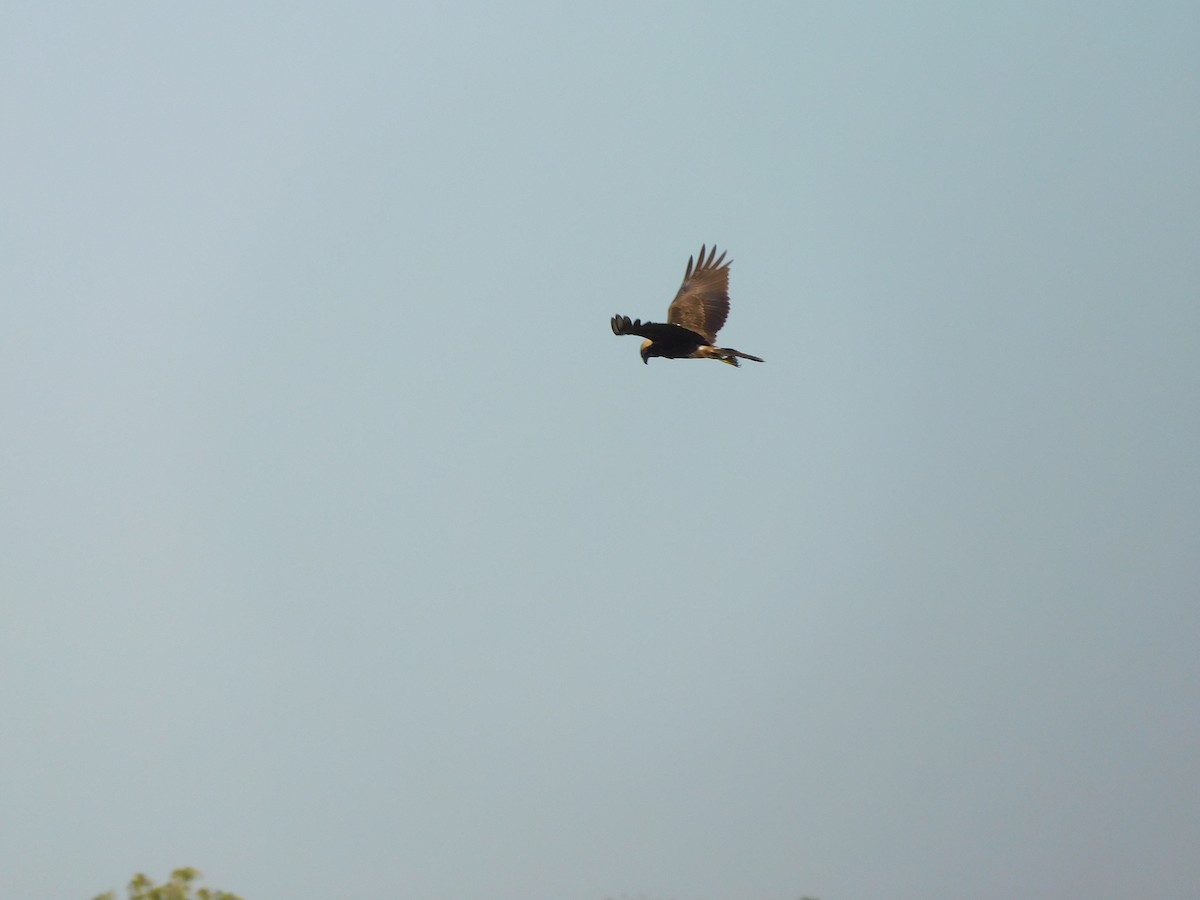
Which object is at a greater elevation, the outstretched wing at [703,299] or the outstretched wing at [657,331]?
the outstretched wing at [703,299]

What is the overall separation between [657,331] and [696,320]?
11.2 feet

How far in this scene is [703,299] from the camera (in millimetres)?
33969

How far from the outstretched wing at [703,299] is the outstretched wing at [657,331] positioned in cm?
191

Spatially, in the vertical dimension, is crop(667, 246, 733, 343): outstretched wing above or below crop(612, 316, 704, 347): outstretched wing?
above

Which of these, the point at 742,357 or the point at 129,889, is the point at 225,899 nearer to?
the point at 129,889

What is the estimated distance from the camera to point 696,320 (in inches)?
1319

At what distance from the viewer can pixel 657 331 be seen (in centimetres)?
3028

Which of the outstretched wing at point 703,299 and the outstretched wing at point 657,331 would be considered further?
the outstretched wing at point 703,299

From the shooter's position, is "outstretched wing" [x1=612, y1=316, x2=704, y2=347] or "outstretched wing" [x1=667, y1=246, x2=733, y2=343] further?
"outstretched wing" [x1=667, y1=246, x2=733, y2=343]

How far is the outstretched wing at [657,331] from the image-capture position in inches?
1111

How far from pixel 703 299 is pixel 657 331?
13.1 feet

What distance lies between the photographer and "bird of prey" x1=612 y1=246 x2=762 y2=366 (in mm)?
30513

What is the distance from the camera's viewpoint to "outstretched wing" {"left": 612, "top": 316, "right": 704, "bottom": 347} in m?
28.2

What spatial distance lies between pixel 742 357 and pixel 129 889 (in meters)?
15.4
